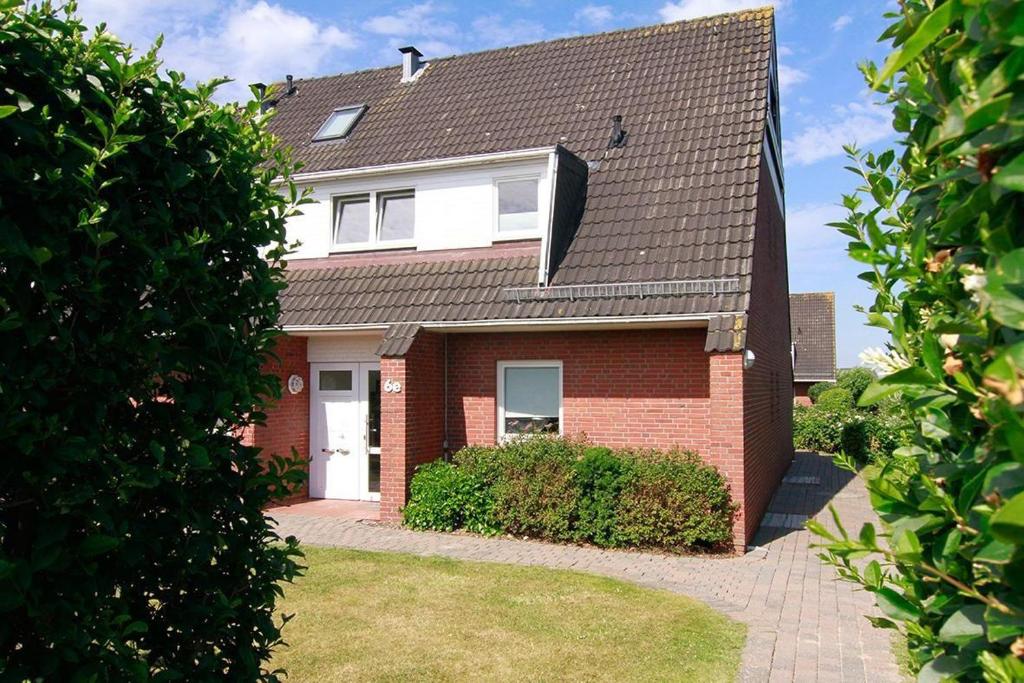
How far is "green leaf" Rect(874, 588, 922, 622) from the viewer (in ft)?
5.61

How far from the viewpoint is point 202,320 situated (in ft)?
9.87

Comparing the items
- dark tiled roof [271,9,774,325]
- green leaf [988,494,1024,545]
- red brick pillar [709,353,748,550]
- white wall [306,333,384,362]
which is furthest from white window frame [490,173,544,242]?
green leaf [988,494,1024,545]

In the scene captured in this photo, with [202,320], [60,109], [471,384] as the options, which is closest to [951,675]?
[202,320]

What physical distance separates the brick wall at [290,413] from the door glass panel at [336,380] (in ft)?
1.06

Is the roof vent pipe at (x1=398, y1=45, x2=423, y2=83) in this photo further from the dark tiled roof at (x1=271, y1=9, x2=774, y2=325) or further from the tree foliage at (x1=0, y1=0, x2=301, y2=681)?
the tree foliage at (x1=0, y1=0, x2=301, y2=681)

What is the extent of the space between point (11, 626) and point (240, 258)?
165 centimetres

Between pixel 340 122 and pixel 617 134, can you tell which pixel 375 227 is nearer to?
pixel 340 122

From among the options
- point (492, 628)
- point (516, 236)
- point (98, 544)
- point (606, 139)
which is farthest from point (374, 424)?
point (98, 544)

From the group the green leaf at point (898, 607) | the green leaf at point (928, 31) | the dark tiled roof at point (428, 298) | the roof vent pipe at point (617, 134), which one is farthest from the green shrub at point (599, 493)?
the green leaf at point (928, 31)

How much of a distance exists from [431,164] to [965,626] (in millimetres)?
12815

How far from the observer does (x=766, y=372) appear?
14.8 metres

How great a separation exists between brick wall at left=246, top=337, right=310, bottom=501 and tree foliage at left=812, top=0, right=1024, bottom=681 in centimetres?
1236

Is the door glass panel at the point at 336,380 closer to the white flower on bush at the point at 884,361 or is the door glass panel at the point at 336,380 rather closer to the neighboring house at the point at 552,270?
the neighboring house at the point at 552,270

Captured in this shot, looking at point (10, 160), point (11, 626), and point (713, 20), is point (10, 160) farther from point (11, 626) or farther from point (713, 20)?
point (713, 20)
